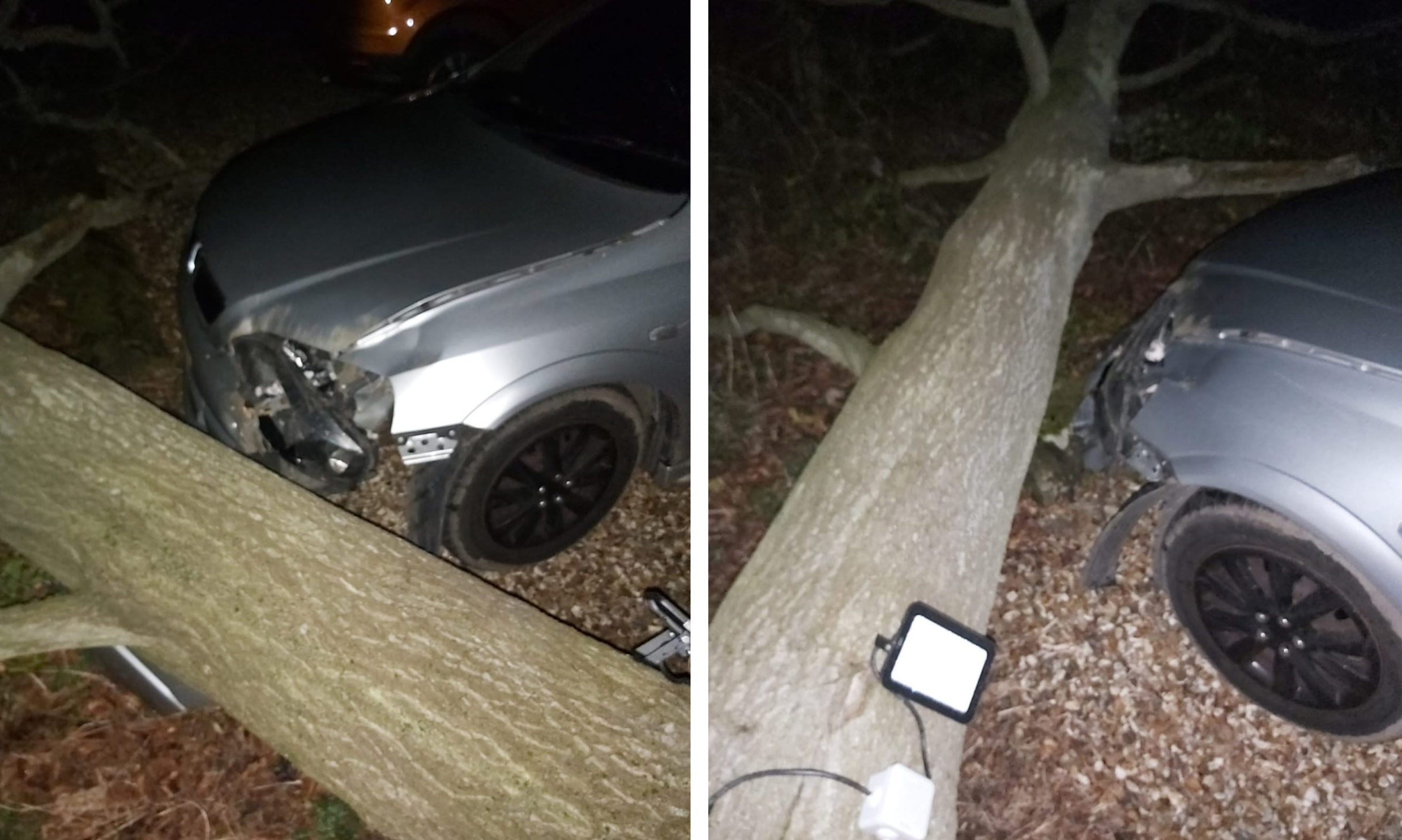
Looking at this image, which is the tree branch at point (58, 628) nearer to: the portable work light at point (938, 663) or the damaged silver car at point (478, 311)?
the damaged silver car at point (478, 311)

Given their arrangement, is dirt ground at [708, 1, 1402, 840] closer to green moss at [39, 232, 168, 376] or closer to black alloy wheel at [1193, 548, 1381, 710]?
black alloy wheel at [1193, 548, 1381, 710]

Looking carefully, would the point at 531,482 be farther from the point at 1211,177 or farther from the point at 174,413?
the point at 1211,177

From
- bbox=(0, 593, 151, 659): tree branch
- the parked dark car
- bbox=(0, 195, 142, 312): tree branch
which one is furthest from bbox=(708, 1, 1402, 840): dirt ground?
bbox=(0, 195, 142, 312): tree branch

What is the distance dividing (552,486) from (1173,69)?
5.03 feet

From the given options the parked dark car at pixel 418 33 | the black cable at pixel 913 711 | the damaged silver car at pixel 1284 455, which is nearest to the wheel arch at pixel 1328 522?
the damaged silver car at pixel 1284 455

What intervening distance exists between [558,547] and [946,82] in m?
1.37

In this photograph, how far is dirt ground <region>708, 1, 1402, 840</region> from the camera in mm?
1102

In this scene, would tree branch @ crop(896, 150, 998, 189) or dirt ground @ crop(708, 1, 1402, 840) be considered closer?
dirt ground @ crop(708, 1, 1402, 840)

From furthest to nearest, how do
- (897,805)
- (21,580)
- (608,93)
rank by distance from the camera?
(608,93) → (21,580) → (897,805)

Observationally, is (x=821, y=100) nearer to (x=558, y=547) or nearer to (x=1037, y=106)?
(x=1037, y=106)

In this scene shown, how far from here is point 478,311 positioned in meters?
1.21

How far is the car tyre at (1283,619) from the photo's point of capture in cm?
112

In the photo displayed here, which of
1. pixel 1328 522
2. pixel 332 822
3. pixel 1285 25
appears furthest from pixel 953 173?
pixel 332 822

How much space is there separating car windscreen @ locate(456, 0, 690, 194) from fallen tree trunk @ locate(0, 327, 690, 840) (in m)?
0.69
